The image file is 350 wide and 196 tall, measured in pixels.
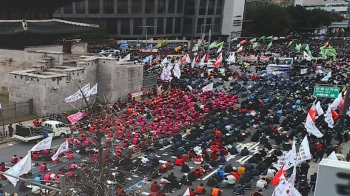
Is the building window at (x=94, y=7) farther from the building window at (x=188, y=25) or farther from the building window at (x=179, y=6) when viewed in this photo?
the building window at (x=188, y=25)

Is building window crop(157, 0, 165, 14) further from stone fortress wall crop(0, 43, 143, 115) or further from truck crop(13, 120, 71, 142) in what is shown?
truck crop(13, 120, 71, 142)

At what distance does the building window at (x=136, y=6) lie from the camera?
7856 centimetres

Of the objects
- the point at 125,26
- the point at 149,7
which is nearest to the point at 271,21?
the point at 149,7

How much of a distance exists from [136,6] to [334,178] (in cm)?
7708

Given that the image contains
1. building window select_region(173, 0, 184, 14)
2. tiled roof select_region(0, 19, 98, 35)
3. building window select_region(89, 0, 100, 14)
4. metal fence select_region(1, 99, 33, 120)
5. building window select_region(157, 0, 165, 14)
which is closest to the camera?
metal fence select_region(1, 99, 33, 120)

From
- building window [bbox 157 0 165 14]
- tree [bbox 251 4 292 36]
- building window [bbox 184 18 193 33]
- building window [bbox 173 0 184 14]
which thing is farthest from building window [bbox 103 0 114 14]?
tree [bbox 251 4 292 36]

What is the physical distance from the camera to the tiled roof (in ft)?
115

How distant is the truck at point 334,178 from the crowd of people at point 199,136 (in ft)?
26.1

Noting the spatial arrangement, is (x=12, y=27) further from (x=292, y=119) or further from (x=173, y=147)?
(x=292, y=119)

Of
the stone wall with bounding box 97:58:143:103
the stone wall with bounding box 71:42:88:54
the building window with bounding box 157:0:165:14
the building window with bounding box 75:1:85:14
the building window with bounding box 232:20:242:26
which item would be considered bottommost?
the stone wall with bounding box 97:58:143:103

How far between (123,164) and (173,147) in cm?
440

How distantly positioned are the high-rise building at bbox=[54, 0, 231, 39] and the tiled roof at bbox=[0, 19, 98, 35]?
30.4 meters

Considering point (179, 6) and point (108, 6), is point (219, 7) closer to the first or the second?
point (179, 6)

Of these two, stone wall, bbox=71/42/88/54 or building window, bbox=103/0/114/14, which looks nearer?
stone wall, bbox=71/42/88/54
